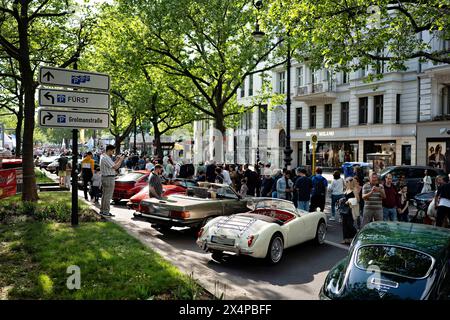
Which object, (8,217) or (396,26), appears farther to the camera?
(396,26)

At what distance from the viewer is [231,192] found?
439 inches

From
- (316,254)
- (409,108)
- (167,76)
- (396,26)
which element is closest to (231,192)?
(316,254)

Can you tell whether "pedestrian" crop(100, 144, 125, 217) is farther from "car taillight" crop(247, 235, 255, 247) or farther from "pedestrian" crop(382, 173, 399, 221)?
"pedestrian" crop(382, 173, 399, 221)

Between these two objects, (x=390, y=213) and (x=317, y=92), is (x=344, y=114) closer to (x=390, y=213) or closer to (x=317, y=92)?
(x=317, y=92)

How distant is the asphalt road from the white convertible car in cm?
30

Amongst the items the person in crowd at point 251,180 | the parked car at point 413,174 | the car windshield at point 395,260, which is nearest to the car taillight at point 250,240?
the car windshield at point 395,260

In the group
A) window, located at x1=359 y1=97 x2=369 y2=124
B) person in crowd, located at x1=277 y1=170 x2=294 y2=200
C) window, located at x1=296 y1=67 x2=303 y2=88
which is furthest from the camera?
window, located at x1=296 y1=67 x2=303 y2=88

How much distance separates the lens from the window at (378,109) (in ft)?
110

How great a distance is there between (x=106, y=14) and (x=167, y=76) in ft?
28.1

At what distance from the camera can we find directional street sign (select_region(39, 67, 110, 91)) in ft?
29.8

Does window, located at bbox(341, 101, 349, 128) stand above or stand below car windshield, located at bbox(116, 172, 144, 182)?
above

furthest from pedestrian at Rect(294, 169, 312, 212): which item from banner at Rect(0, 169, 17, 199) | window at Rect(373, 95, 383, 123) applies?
window at Rect(373, 95, 383, 123)

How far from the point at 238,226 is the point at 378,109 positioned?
96.6ft
